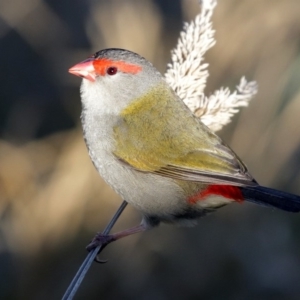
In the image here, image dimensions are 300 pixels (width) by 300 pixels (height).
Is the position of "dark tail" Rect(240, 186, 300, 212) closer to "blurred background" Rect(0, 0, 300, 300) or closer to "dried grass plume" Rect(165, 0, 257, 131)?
"dried grass plume" Rect(165, 0, 257, 131)

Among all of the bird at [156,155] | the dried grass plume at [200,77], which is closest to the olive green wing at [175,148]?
the bird at [156,155]

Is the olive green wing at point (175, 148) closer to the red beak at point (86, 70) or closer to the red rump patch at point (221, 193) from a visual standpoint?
the red rump patch at point (221, 193)

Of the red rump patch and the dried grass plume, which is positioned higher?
the dried grass plume

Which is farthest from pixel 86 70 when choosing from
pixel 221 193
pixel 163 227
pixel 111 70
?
pixel 163 227

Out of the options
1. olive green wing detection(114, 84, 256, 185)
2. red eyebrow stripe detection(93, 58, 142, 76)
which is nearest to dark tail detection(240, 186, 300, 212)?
olive green wing detection(114, 84, 256, 185)

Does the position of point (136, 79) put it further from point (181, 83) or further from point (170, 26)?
point (170, 26)

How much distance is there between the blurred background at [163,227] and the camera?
273 inches

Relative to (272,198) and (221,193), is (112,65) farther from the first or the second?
(272,198)

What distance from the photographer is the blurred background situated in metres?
6.93

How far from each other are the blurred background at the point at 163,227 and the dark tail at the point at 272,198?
7.53ft

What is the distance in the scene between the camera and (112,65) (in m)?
5.04

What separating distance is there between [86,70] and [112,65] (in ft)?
0.63

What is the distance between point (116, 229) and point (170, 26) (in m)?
2.34

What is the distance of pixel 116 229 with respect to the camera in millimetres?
7430
